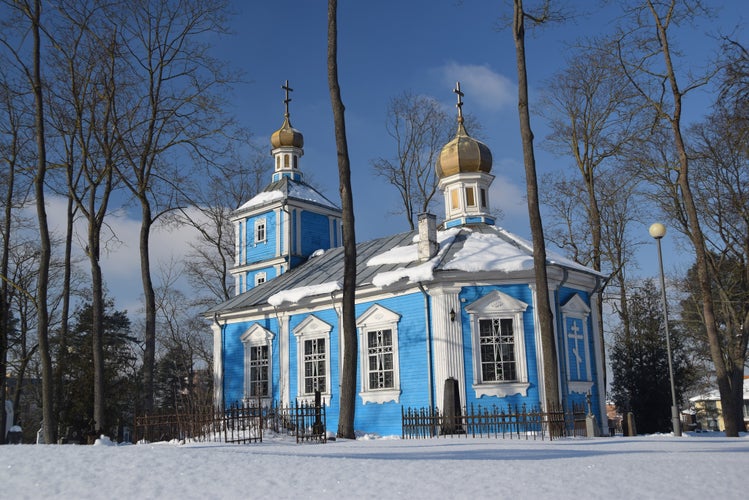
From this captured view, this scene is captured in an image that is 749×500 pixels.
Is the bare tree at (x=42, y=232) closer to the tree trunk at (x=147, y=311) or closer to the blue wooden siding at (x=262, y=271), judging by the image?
the tree trunk at (x=147, y=311)

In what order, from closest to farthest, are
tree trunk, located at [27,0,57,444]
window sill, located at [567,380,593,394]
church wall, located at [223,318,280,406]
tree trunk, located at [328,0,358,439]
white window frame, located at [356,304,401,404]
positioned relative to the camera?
tree trunk, located at [328,0,358,439] → tree trunk, located at [27,0,57,444] → window sill, located at [567,380,593,394] → white window frame, located at [356,304,401,404] → church wall, located at [223,318,280,406]

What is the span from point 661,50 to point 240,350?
14.5m

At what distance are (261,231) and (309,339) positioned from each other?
278 inches

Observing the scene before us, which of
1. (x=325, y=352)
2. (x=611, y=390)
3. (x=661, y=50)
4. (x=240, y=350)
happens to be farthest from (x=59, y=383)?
(x=661, y=50)

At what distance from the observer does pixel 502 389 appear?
16.2m

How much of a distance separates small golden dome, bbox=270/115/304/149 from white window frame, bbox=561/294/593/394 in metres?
13.7

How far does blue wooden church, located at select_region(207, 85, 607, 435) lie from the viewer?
1659 centimetres

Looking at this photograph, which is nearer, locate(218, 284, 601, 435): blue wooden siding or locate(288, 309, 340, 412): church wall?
locate(218, 284, 601, 435): blue wooden siding

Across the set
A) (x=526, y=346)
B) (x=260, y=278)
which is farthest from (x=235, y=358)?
(x=526, y=346)

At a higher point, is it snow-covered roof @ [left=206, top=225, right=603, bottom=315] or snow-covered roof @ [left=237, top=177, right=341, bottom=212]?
snow-covered roof @ [left=237, top=177, right=341, bottom=212]

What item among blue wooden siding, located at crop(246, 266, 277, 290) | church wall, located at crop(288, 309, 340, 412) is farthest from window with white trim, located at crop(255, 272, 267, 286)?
church wall, located at crop(288, 309, 340, 412)

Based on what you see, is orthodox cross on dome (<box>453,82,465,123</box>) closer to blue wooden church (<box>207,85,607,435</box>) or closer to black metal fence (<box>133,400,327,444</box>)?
blue wooden church (<box>207,85,607,435</box>)

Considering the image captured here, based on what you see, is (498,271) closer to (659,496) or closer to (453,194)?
(453,194)

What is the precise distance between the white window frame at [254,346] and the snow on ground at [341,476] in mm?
13555
